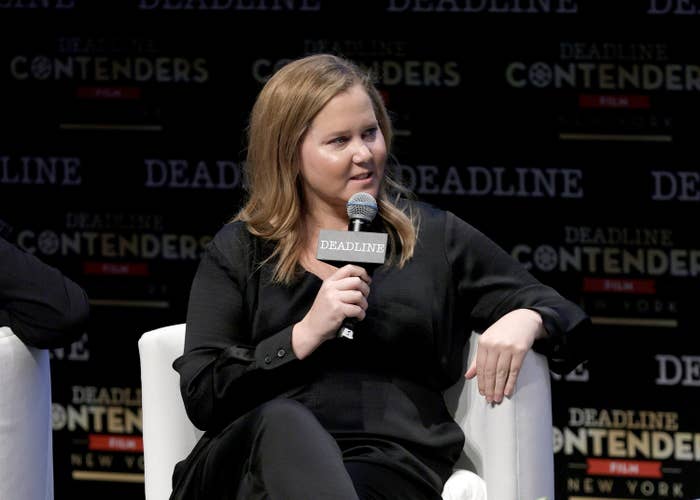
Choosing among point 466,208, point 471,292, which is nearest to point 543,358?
point 471,292

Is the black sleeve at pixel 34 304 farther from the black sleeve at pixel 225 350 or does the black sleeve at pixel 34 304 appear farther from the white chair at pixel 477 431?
the black sleeve at pixel 225 350

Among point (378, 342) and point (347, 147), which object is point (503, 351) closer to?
point (378, 342)

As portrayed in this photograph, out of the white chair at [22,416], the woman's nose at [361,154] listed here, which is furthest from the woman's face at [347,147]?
the white chair at [22,416]

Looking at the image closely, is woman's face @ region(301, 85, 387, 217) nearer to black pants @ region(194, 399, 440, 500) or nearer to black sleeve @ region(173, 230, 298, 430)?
black sleeve @ region(173, 230, 298, 430)

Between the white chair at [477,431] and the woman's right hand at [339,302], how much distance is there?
44 cm

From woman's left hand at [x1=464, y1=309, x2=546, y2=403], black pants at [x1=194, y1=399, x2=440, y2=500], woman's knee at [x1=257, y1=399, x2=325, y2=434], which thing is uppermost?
woman's left hand at [x1=464, y1=309, x2=546, y2=403]

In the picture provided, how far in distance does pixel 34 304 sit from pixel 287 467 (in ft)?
2.48

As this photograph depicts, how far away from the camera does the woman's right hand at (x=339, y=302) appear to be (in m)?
2.26

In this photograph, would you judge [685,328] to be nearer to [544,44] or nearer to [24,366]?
[544,44]

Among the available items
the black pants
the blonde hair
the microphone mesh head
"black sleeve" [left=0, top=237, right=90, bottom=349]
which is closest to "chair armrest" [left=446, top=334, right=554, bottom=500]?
the black pants

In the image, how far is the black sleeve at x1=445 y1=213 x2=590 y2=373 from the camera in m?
2.58

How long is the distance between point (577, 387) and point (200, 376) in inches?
70.5

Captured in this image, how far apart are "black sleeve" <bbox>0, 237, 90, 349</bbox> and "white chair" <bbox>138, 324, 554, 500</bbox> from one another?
169 mm

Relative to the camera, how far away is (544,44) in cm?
386
